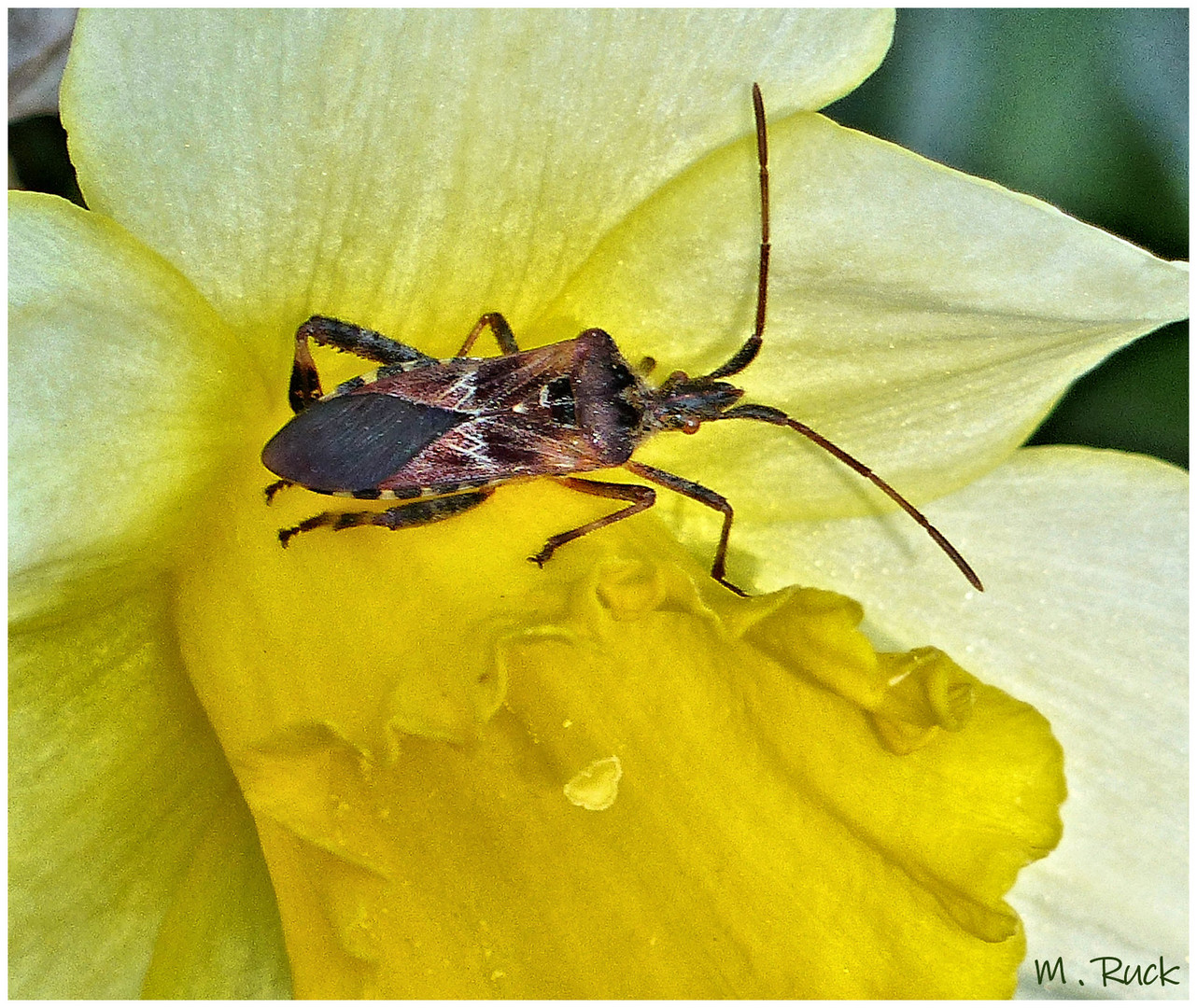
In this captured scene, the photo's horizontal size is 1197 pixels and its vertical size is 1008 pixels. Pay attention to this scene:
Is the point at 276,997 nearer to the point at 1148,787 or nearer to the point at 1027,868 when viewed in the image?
the point at 1027,868

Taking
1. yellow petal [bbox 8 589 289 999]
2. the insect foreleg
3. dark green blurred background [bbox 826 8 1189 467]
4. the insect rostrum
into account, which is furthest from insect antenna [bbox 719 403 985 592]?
yellow petal [bbox 8 589 289 999]

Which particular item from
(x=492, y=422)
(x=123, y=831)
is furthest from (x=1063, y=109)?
(x=123, y=831)

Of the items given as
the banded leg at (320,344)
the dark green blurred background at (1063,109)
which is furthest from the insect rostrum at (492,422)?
the dark green blurred background at (1063,109)

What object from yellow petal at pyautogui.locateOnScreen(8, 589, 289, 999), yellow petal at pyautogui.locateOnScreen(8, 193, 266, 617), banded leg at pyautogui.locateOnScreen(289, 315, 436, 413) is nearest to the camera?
yellow petal at pyautogui.locateOnScreen(8, 193, 266, 617)

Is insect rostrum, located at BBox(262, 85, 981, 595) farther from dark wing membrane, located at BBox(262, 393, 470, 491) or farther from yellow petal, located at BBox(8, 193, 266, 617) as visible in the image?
yellow petal, located at BBox(8, 193, 266, 617)

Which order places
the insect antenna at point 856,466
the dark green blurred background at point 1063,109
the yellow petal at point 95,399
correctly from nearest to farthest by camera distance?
the yellow petal at point 95,399, the insect antenna at point 856,466, the dark green blurred background at point 1063,109

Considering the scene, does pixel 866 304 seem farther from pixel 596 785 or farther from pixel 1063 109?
pixel 1063 109

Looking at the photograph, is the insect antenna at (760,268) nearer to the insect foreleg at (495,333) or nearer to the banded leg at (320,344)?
the insect foreleg at (495,333)
